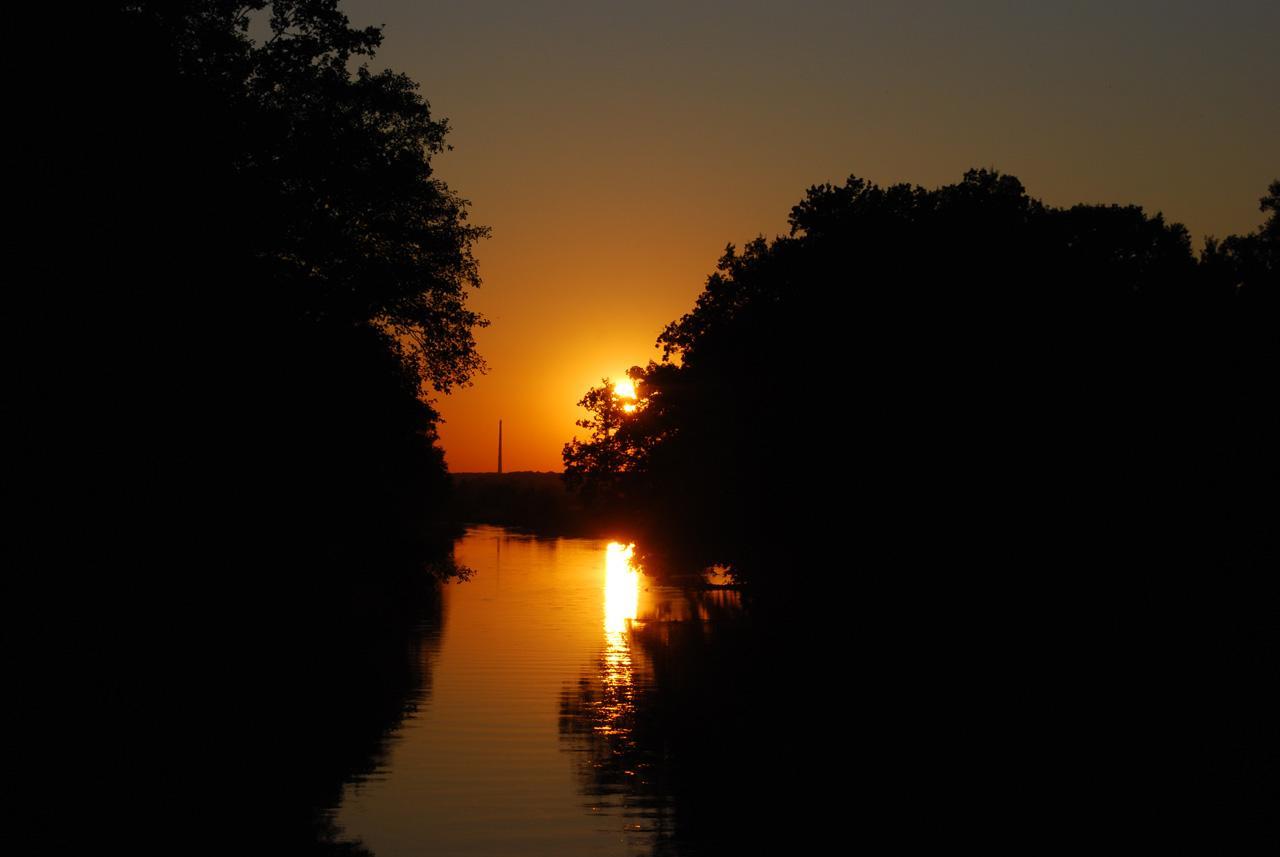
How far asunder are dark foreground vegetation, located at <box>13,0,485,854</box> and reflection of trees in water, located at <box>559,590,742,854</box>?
3.54m

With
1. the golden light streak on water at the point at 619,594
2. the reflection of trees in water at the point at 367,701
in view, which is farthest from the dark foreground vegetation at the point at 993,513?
the golden light streak on water at the point at 619,594

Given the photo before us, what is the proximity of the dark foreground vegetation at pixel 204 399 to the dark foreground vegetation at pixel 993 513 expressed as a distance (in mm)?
7084

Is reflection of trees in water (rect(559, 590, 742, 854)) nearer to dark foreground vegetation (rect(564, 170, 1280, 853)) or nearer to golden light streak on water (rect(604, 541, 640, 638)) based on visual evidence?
dark foreground vegetation (rect(564, 170, 1280, 853))

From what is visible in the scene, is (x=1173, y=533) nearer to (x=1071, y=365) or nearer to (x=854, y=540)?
(x=1071, y=365)

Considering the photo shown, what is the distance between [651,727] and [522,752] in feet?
14.1

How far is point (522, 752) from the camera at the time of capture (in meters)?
23.5

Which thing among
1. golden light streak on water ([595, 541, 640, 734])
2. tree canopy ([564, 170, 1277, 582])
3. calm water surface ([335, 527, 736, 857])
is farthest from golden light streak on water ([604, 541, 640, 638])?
tree canopy ([564, 170, 1277, 582])

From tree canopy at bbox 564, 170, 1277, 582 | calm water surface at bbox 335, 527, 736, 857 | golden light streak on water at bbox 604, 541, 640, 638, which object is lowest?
calm water surface at bbox 335, 527, 736, 857

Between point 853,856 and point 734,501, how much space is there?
31.8 m

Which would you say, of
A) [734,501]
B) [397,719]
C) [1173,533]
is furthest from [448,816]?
[734,501]

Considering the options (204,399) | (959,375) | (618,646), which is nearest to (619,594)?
(618,646)

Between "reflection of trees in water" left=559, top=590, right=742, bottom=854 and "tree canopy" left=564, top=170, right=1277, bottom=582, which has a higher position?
"tree canopy" left=564, top=170, right=1277, bottom=582

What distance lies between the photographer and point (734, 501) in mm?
47625

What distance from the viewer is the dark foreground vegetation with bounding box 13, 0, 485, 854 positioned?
18875 mm
